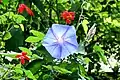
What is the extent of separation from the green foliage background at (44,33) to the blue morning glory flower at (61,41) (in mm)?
37

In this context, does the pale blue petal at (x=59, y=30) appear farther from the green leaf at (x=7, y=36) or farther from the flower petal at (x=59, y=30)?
the green leaf at (x=7, y=36)

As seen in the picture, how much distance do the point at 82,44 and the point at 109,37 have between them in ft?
4.50

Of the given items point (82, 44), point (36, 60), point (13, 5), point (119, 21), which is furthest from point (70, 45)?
point (119, 21)

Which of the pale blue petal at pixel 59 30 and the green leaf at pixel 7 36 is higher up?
the pale blue petal at pixel 59 30

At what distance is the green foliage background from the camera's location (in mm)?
1803


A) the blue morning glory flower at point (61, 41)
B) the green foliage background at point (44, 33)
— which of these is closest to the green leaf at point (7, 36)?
the green foliage background at point (44, 33)

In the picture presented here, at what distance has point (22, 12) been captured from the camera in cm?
222

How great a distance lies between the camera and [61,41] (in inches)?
73.9

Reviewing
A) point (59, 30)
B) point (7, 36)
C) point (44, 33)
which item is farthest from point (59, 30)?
point (44, 33)

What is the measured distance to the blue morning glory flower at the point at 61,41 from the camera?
5.97 feet

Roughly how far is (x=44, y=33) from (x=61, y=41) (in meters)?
0.43

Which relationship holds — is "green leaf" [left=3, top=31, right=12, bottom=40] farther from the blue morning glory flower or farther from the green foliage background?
the blue morning glory flower

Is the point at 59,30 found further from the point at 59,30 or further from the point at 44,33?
the point at 44,33

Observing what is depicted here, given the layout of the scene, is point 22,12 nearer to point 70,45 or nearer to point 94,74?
point 70,45
